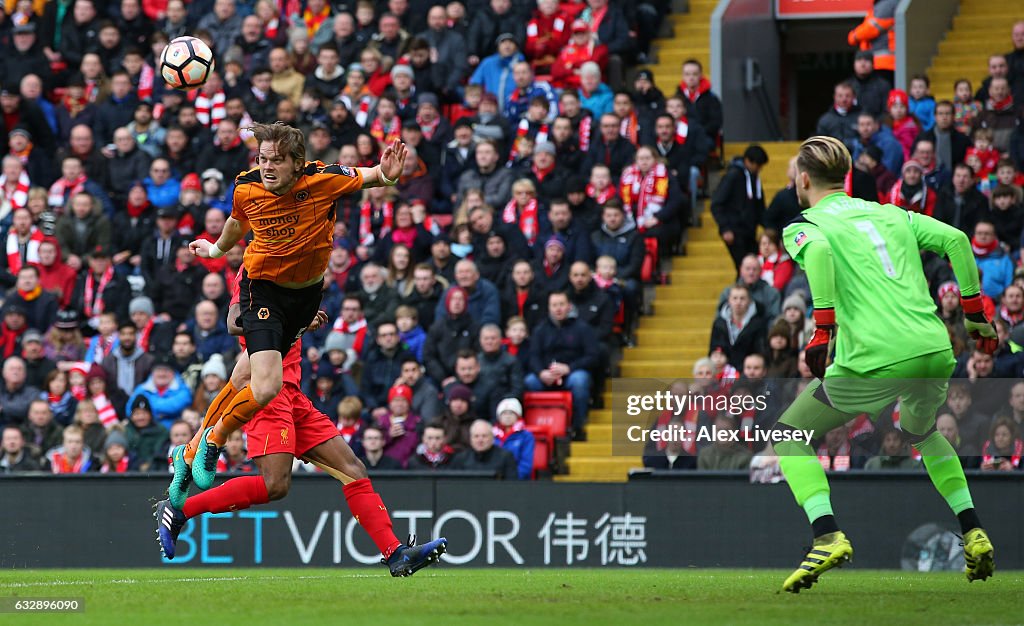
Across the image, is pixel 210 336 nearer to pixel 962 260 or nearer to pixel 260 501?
pixel 260 501

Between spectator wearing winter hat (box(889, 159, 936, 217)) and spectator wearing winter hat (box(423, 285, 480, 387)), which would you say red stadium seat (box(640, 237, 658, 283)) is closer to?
spectator wearing winter hat (box(423, 285, 480, 387))

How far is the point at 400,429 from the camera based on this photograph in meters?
15.7

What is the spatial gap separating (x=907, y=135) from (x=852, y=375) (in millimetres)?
9257

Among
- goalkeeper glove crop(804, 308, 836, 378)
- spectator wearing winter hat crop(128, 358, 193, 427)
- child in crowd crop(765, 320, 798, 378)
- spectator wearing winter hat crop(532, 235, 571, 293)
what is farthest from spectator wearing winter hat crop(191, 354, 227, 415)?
goalkeeper glove crop(804, 308, 836, 378)

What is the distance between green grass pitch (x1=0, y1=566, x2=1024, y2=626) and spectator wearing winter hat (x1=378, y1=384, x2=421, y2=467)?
4514 millimetres

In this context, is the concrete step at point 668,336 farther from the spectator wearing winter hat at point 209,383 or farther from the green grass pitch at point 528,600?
the green grass pitch at point 528,600

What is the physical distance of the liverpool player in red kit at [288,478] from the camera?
31.3ft

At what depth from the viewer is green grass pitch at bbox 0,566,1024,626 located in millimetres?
7613

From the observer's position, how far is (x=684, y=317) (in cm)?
1789

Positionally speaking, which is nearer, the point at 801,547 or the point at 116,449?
the point at 801,547

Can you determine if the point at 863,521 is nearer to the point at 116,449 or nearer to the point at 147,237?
the point at 116,449

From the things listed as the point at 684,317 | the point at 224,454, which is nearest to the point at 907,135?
the point at 684,317

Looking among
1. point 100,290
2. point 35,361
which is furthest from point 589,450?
point 100,290

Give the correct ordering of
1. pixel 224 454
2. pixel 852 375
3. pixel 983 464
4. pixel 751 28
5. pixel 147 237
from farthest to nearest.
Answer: pixel 751 28 < pixel 147 237 < pixel 224 454 < pixel 983 464 < pixel 852 375
